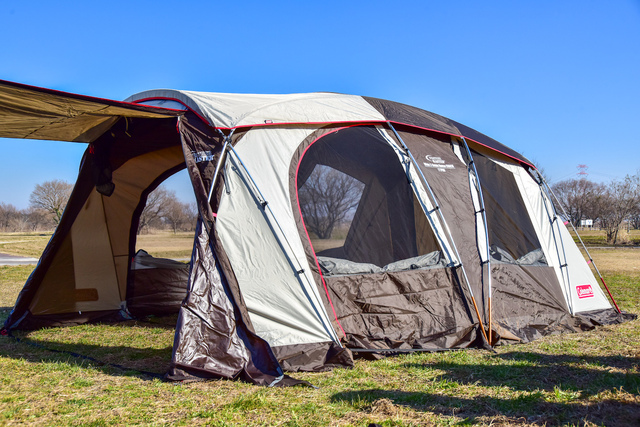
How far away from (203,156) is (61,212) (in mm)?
10966

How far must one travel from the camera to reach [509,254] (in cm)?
624

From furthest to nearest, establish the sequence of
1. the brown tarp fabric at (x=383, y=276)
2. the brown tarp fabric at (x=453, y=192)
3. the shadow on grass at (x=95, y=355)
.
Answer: the brown tarp fabric at (x=453, y=192), the brown tarp fabric at (x=383, y=276), the shadow on grass at (x=95, y=355)

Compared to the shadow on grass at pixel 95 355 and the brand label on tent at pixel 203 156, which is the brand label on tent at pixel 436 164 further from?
the shadow on grass at pixel 95 355

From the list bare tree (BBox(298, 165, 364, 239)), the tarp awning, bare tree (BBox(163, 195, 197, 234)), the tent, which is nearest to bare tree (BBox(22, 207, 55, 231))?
the tent

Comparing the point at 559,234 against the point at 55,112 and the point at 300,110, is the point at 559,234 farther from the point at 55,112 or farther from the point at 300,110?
the point at 55,112

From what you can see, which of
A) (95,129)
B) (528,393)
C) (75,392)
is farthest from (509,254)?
(95,129)

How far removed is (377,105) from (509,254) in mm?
2537

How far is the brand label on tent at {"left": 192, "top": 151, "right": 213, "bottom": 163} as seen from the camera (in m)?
5.01

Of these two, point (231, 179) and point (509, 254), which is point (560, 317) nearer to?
point (509, 254)

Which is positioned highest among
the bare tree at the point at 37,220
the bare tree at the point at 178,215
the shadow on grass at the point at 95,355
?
the bare tree at the point at 37,220

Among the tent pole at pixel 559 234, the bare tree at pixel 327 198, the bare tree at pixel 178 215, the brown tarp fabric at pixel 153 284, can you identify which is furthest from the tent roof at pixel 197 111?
the brown tarp fabric at pixel 153 284

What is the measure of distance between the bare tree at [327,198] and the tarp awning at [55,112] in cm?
164

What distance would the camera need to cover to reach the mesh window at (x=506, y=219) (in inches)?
245

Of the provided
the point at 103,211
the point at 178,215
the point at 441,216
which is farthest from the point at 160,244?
the point at 441,216
